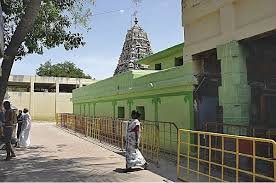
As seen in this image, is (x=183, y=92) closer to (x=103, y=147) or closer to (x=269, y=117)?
(x=269, y=117)

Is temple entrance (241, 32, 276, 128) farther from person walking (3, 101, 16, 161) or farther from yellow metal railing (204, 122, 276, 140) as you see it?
person walking (3, 101, 16, 161)

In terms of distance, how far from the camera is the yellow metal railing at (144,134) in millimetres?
11227

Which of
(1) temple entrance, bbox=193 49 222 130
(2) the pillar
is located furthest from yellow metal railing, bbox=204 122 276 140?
A: (1) temple entrance, bbox=193 49 222 130

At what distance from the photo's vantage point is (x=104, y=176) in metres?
8.88

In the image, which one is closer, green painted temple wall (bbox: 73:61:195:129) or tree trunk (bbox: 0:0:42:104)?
tree trunk (bbox: 0:0:42:104)

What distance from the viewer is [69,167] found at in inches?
400

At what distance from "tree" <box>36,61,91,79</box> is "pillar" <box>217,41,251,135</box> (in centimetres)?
6472

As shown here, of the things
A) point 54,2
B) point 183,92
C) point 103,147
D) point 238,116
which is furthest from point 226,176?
point 54,2

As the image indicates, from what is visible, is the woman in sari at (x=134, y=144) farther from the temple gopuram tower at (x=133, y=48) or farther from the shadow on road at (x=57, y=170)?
the temple gopuram tower at (x=133, y=48)

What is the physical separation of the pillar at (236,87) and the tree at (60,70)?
64.7 m

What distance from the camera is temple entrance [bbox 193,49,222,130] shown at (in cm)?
1141

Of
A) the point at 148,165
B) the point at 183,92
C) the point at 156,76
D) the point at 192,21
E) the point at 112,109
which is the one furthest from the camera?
the point at 112,109

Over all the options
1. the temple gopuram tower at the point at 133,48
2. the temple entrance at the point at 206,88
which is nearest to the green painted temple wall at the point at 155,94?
the temple entrance at the point at 206,88

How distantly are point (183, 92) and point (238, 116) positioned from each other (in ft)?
9.94
